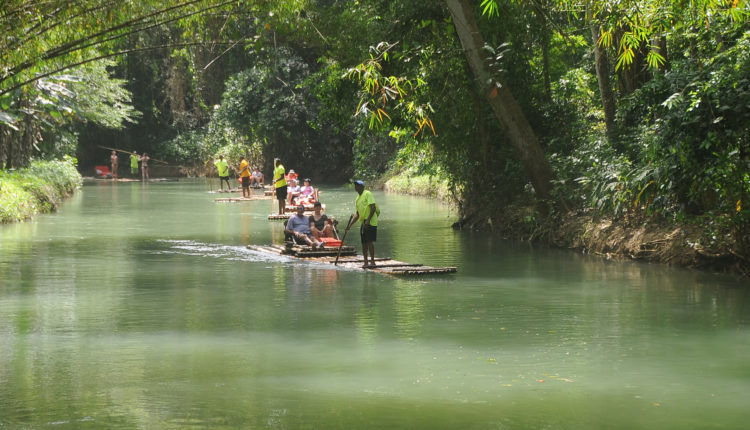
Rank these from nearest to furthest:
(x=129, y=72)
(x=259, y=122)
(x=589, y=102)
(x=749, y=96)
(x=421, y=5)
Answer: (x=749, y=96), (x=421, y=5), (x=589, y=102), (x=259, y=122), (x=129, y=72)

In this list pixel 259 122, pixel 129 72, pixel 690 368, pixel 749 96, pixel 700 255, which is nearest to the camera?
pixel 690 368

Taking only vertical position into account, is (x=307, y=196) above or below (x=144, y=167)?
below

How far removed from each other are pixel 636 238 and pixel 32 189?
20.3 metres

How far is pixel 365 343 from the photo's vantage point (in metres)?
10.9

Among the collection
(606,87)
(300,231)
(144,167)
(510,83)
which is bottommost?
(300,231)

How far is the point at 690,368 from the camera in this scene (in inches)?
385

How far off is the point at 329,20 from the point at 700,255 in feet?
39.2

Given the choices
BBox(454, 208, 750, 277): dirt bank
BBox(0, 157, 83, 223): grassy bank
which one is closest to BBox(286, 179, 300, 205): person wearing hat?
BBox(0, 157, 83, 223): grassy bank

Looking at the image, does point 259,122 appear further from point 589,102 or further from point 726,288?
point 726,288

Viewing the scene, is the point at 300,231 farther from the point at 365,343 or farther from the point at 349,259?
the point at 365,343

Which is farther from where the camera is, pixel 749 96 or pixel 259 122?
pixel 259 122

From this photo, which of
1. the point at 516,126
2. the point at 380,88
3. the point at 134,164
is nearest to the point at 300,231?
the point at 380,88

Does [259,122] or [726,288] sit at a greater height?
[259,122]

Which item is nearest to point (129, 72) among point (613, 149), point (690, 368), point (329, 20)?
point (329, 20)
